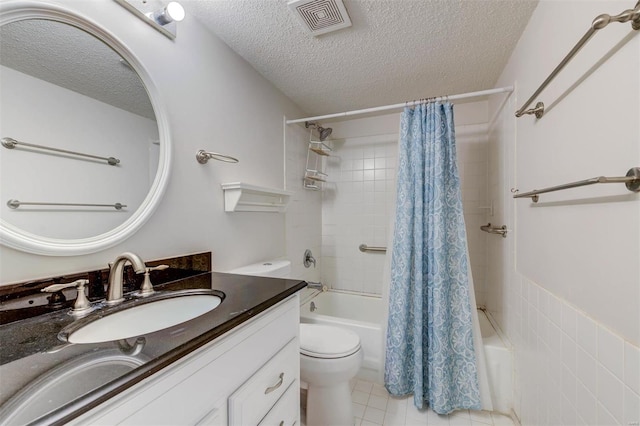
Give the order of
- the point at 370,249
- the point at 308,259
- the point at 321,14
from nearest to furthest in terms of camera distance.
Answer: the point at 321,14 → the point at 308,259 → the point at 370,249

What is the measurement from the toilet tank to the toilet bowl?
1.35ft

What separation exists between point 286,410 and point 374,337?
3.30 feet

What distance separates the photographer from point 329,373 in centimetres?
132

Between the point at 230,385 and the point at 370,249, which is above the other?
the point at 370,249

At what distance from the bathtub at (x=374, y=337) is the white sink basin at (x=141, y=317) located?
3.66 ft

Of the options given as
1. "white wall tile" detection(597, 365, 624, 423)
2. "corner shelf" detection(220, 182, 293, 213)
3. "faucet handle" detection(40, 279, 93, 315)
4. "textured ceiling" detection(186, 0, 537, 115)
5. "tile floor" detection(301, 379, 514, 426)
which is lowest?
"tile floor" detection(301, 379, 514, 426)

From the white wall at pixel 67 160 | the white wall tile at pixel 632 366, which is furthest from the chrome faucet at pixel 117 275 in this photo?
the white wall tile at pixel 632 366

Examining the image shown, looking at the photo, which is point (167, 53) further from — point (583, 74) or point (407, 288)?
point (407, 288)

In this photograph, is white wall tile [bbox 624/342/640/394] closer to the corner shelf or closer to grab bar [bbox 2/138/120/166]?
the corner shelf

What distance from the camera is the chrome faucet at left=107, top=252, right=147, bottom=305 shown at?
2.70 feet

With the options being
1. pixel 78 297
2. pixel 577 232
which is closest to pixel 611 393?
pixel 577 232

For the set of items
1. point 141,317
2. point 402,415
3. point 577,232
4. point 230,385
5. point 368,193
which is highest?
point 368,193

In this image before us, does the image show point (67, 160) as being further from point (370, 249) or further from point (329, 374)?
point (370, 249)

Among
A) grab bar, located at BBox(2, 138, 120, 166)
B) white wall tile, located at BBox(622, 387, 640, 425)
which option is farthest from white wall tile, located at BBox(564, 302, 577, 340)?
grab bar, located at BBox(2, 138, 120, 166)
